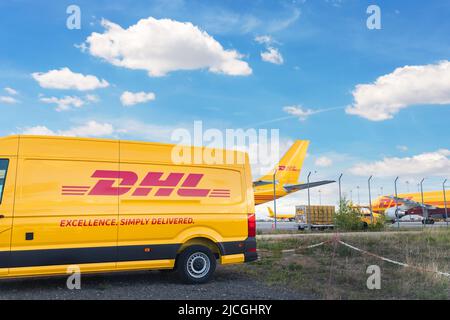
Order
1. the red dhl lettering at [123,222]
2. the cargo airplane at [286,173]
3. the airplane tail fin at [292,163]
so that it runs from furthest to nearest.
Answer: the airplane tail fin at [292,163] < the cargo airplane at [286,173] < the red dhl lettering at [123,222]

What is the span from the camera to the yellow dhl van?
7852mm

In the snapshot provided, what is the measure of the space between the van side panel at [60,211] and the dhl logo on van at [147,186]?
2.5 inches

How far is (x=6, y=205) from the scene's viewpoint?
7738 millimetres

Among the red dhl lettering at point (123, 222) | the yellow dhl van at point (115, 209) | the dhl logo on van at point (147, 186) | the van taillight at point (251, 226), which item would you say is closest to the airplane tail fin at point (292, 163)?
the van taillight at point (251, 226)

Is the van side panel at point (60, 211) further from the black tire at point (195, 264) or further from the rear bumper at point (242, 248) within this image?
the rear bumper at point (242, 248)

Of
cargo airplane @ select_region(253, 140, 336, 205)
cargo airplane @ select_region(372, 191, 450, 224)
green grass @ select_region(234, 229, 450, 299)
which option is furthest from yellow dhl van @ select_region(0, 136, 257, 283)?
cargo airplane @ select_region(372, 191, 450, 224)

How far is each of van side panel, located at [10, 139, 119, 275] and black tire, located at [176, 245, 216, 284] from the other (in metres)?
1.39

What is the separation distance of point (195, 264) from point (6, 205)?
3792 mm

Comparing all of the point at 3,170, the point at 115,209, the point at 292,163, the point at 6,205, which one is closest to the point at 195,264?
the point at 115,209

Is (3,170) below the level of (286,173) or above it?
below

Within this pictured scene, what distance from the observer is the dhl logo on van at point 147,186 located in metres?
8.38

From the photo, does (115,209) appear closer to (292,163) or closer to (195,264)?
(195,264)
